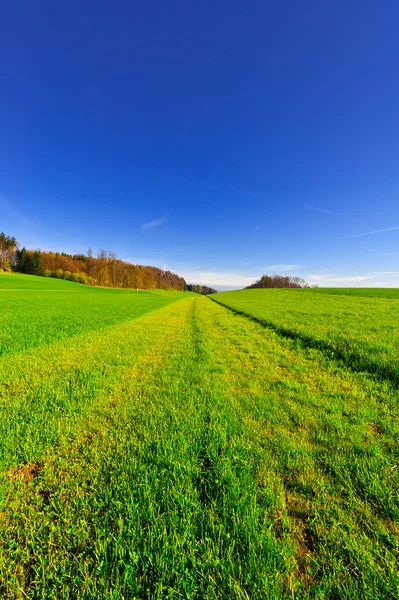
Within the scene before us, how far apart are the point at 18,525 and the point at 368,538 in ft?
11.8

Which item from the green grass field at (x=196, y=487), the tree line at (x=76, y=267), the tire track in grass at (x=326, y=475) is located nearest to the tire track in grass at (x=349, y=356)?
the green grass field at (x=196, y=487)

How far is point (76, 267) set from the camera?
122 metres

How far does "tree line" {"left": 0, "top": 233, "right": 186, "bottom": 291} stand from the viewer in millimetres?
105188

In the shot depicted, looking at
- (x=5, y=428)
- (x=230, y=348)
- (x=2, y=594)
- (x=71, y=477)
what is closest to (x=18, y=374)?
(x=5, y=428)

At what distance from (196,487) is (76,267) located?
13958 centimetres

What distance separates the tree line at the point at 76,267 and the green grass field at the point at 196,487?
362 ft

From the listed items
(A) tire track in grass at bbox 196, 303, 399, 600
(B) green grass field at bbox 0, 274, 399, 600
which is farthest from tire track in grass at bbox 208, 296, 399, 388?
(A) tire track in grass at bbox 196, 303, 399, 600

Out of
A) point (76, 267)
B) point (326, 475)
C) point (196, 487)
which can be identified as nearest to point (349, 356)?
point (326, 475)

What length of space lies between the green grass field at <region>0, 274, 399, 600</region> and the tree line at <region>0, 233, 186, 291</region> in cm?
11028

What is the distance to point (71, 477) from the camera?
2908 mm

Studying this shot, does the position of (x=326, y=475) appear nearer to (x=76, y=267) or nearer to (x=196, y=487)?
(x=196, y=487)

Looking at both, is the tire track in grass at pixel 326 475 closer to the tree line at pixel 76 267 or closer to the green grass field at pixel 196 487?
the green grass field at pixel 196 487

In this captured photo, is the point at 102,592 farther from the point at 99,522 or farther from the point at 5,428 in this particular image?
the point at 5,428

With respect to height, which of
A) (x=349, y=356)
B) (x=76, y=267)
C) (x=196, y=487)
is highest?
(x=76, y=267)
